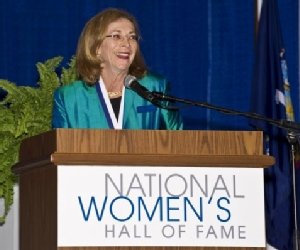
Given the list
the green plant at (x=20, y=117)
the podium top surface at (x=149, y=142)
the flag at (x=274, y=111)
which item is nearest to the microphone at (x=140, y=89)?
the podium top surface at (x=149, y=142)

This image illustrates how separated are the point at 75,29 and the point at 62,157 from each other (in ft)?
10.0

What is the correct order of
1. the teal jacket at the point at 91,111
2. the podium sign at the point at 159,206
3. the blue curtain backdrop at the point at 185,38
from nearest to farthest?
1. the podium sign at the point at 159,206
2. the teal jacket at the point at 91,111
3. the blue curtain backdrop at the point at 185,38

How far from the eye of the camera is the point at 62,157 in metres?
3.07

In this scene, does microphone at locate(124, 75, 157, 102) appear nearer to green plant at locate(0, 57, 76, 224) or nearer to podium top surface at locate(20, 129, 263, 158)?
podium top surface at locate(20, 129, 263, 158)

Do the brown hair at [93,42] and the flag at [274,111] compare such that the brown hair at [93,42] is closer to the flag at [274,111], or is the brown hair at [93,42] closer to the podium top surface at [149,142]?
the podium top surface at [149,142]

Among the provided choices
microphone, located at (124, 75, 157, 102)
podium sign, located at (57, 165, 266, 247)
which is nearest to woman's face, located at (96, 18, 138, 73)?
microphone, located at (124, 75, 157, 102)

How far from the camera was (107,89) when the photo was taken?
397 centimetres

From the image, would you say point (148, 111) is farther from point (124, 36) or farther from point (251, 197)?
point (251, 197)

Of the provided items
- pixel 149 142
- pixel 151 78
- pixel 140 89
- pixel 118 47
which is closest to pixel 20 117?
pixel 151 78

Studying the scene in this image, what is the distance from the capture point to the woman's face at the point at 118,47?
12.9ft

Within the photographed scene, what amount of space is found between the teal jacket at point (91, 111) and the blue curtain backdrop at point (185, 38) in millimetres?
2036

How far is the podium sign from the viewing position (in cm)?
304

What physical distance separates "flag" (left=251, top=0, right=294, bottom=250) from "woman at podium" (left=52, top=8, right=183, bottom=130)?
159 cm

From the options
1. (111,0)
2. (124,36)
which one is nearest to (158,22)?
(111,0)
